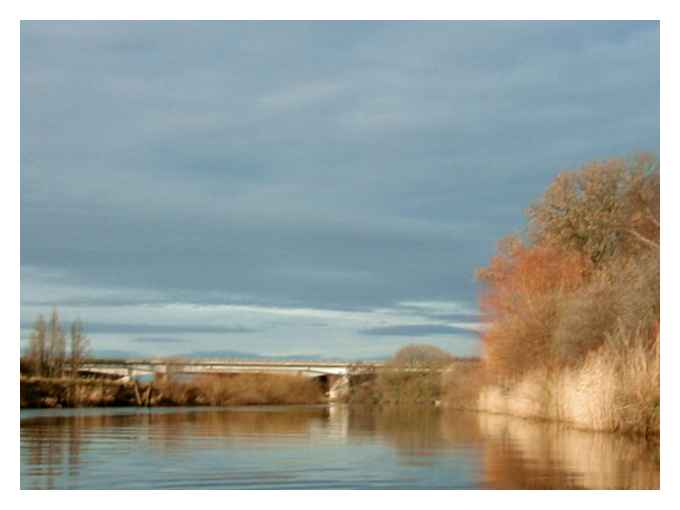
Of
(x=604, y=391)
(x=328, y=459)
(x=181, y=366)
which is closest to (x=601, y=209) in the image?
(x=604, y=391)

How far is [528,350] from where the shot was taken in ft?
111

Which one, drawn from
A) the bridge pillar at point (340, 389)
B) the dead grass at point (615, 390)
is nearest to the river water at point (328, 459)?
the dead grass at point (615, 390)

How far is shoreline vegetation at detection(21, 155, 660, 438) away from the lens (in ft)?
77.3

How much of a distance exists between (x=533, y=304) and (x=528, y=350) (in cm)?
156

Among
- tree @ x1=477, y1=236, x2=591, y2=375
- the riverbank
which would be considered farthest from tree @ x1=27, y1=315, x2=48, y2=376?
the riverbank

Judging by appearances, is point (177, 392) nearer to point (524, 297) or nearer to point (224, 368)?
point (224, 368)

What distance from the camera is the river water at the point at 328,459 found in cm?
1408

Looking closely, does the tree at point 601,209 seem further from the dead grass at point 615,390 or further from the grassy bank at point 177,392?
the grassy bank at point 177,392

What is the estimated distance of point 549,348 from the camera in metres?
31.9

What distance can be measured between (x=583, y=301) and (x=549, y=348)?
421 cm

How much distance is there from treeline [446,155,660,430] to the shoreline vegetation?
0.05m
